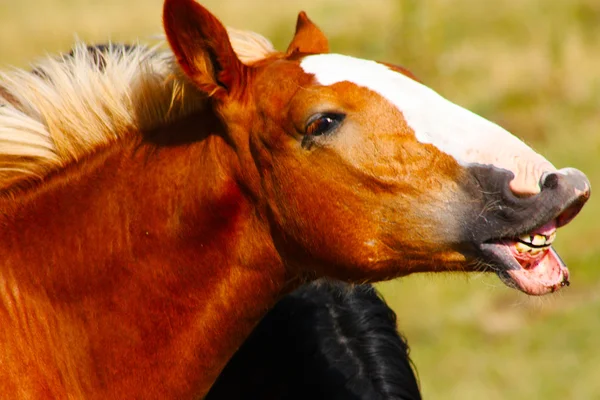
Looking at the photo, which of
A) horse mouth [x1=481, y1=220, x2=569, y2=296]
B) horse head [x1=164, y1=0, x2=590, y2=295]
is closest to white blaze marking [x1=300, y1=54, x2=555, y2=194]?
horse head [x1=164, y1=0, x2=590, y2=295]

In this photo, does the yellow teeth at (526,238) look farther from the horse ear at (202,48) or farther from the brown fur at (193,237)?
the horse ear at (202,48)

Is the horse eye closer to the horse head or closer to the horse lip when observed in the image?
the horse head

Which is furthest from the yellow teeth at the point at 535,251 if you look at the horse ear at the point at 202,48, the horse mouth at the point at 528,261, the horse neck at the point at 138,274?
the horse ear at the point at 202,48

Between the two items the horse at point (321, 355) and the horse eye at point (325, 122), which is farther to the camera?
the horse at point (321, 355)

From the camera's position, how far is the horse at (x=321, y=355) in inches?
184

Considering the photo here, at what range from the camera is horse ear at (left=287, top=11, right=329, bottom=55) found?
4152 mm

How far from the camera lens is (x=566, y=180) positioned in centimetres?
341

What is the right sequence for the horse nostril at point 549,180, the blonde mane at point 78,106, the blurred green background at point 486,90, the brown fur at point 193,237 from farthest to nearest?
the blurred green background at point 486,90
the blonde mane at point 78,106
the brown fur at point 193,237
the horse nostril at point 549,180

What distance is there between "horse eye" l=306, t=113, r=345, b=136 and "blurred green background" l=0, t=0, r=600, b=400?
11.8ft

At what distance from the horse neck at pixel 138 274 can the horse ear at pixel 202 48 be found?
0.72 ft

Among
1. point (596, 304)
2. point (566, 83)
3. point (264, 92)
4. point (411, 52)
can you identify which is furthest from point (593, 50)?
point (264, 92)

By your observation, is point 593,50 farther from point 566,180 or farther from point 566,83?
point 566,180

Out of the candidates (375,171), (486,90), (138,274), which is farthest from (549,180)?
(486,90)

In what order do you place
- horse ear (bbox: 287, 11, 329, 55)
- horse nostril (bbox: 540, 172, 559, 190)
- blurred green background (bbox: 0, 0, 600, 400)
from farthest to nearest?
blurred green background (bbox: 0, 0, 600, 400)
horse ear (bbox: 287, 11, 329, 55)
horse nostril (bbox: 540, 172, 559, 190)
